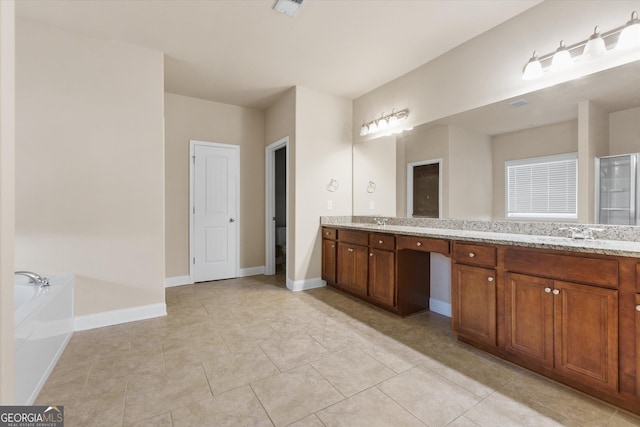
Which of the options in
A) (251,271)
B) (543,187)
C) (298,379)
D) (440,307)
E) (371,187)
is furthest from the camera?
(251,271)

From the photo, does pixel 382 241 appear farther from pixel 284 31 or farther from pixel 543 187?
pixel 284 31

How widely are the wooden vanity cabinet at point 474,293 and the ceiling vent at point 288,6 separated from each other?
231 cm

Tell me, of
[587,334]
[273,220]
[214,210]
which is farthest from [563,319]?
[214,210]

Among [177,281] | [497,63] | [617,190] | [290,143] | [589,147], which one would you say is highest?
[497,63]

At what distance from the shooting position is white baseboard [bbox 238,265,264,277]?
4.62 m

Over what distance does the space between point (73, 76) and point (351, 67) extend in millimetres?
2769

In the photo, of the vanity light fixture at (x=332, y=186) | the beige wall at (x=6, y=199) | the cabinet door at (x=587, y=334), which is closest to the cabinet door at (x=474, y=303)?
the cabinet door at (x=587, y=334)

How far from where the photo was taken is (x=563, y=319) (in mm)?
1720

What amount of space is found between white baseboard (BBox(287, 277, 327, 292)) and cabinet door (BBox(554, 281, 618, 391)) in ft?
8.93

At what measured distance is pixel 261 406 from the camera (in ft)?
5.30

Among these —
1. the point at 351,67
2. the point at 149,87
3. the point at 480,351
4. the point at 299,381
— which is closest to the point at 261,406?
the point at 299,381

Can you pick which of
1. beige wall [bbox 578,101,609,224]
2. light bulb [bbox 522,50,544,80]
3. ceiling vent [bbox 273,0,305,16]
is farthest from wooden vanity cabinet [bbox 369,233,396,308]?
ceiling vent [bbox 273,0,305,16]

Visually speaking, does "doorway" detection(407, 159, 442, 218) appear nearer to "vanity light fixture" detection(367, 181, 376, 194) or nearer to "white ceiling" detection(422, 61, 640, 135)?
"white ceiling" detection(422, 61, 640, 135)

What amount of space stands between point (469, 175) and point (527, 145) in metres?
0.51
